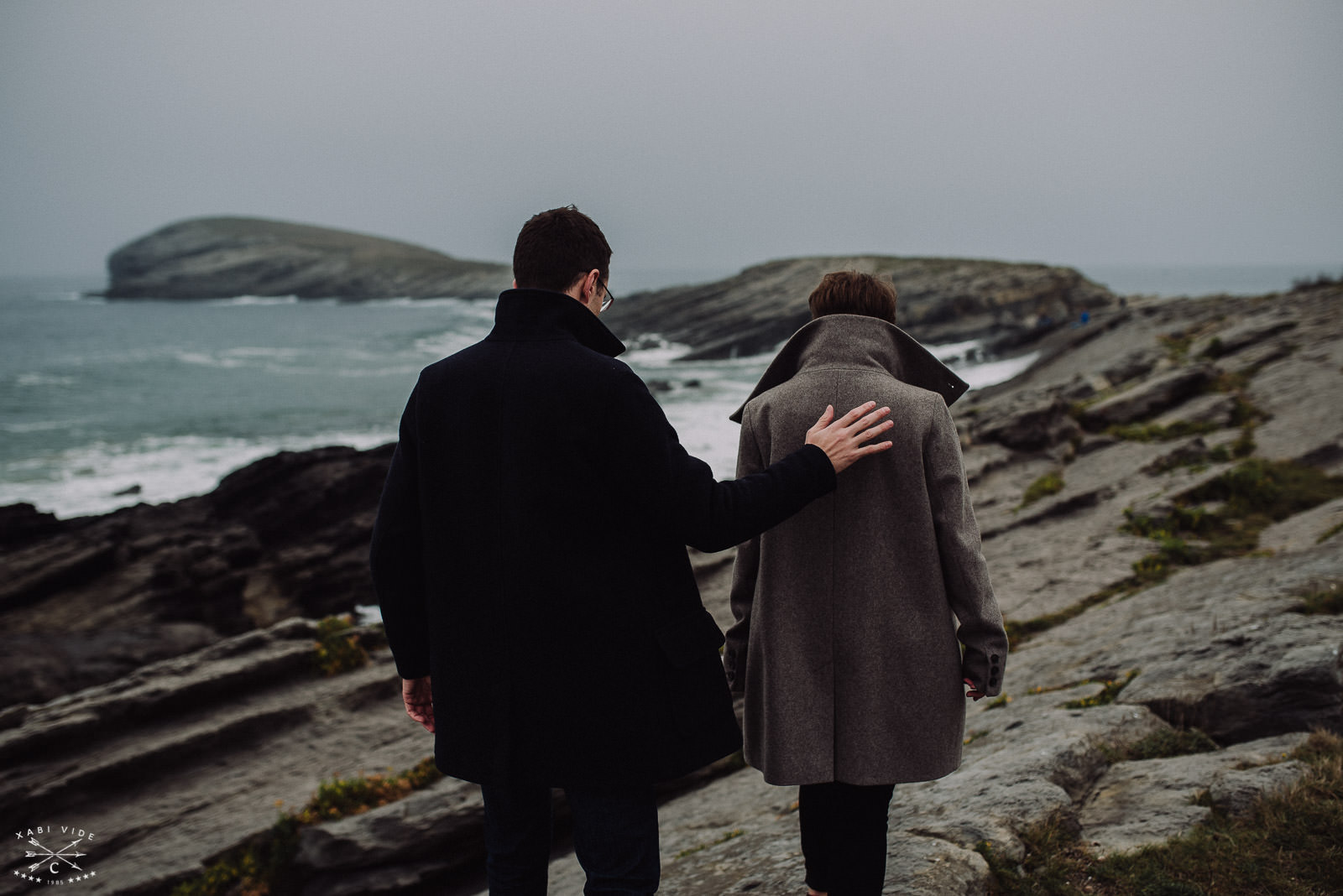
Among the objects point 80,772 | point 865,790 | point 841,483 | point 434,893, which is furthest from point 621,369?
point 80,772

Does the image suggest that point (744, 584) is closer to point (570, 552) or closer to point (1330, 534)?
point (570, 552)

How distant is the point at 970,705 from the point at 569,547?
17.2 feet

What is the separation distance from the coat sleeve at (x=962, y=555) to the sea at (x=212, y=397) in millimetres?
19363

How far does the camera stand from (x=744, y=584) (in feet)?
10.3

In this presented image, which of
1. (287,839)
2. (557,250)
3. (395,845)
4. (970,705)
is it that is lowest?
(287,839)

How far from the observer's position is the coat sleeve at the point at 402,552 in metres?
2.66

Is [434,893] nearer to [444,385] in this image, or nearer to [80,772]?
[80,772]

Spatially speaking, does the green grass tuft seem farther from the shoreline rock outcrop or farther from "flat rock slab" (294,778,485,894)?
the shoreline rock outcrop

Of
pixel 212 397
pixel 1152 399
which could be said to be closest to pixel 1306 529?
pixel 1152 399

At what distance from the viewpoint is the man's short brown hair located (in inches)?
101

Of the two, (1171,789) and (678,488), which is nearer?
(678,488)

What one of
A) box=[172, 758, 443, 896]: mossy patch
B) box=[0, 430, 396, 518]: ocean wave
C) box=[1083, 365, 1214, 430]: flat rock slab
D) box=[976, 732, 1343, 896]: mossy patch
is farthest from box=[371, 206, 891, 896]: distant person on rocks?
box=[0, 430, 396, 518]: ocean wave

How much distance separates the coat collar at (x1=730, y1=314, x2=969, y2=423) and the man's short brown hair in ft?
2.50

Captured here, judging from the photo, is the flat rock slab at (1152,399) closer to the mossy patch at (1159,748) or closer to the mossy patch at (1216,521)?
the mossy patch at (1216,521)
